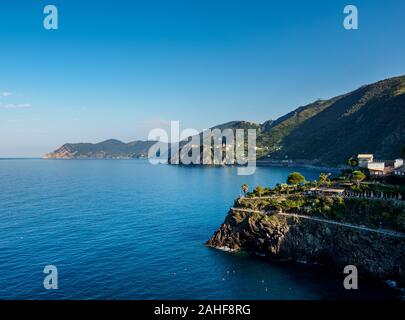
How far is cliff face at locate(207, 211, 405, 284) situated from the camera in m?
56.8

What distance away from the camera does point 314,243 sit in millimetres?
65875

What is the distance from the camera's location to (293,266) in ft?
206

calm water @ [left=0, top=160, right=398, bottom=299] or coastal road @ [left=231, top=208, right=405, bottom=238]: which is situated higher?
coastal road @ [left=231, top=208, right=405, bottom=238]

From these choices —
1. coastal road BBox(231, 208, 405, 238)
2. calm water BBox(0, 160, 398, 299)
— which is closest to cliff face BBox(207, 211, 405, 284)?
coastal road BBox(231, 208, 405, 238)

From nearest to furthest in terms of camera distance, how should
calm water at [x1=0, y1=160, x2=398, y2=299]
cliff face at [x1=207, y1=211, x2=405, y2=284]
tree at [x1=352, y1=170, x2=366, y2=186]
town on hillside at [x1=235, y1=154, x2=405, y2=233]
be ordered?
calm water at [x1=0, y1=160, x2=398, y2=299] → cliff face at [x1=207, y1=211, x2=405, y2=284] → town on hillside at [x1=235, y1=154, x2=405, y2=233] → tree at [x1=352, y1=170, x2=366, y2=186]

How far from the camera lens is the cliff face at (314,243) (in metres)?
56.8

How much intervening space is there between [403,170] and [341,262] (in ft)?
123

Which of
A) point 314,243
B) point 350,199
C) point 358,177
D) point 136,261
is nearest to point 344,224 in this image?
point 314,243

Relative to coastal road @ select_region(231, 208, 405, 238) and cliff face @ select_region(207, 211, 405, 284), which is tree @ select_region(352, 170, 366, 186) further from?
cliff face @ select_region(207, 211, 405, 284)

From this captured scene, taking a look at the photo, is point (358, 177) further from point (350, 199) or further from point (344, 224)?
point (344, 224)
